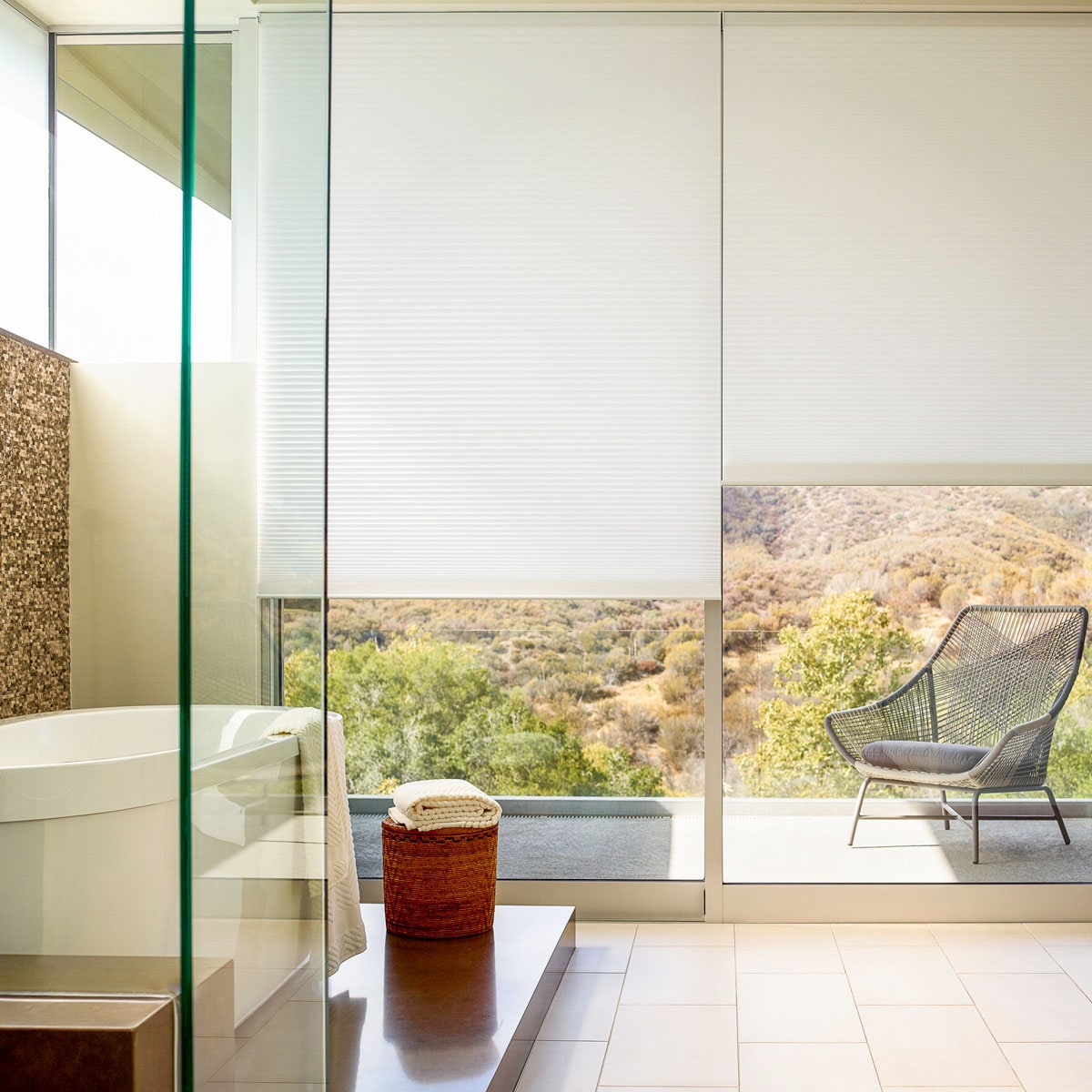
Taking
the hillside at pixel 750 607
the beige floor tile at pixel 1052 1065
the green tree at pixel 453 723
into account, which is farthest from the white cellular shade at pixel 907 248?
the beige floor tile at pixel 1052 1065

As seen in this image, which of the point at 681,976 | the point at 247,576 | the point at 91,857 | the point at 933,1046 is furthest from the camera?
the point at 681,976

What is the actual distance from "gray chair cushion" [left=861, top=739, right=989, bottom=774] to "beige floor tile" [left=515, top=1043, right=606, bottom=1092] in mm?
1565

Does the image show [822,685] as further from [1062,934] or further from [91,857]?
[91,857]

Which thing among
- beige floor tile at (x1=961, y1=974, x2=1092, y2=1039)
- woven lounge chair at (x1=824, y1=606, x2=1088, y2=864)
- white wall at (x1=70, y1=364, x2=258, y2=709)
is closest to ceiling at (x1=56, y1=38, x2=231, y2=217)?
white wall at (x1=70, y1=364, x2=258, y2=709)

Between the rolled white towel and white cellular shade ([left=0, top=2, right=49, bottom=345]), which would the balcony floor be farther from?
white cellular shade ([left=0, top=2, right=49, bottom=345])

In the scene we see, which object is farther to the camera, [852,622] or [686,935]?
[852,622]

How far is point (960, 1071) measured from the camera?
2.54m

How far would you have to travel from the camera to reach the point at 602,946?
3514mm

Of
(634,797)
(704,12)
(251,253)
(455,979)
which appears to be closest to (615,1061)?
(455,979)

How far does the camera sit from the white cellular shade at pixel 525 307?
3846 millimetres

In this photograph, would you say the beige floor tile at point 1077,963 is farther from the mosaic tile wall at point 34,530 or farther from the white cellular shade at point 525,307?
the mosaic tile wall at point 34,530

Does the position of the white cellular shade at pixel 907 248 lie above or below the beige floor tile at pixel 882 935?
above

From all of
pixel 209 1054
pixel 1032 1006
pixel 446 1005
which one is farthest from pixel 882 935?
pixel 209 1054

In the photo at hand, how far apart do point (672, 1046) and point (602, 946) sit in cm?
81
